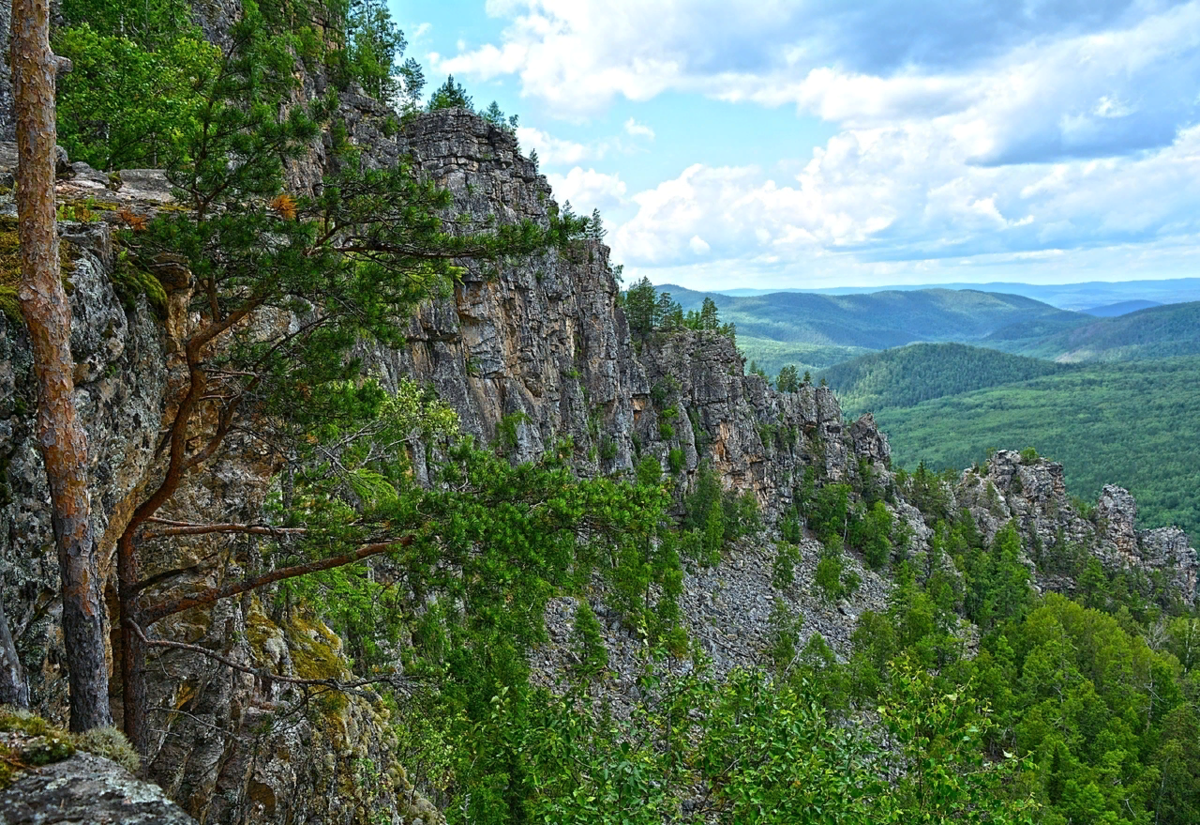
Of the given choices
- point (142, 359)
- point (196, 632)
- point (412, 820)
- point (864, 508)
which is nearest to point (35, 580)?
point (142, 359)

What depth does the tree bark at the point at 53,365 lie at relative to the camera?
6.12 meters

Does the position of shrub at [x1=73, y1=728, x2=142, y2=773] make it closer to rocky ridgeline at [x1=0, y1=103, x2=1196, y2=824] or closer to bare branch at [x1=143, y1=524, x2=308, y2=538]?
rocky ridgeline at [x1=0, y1=103, x2=1196, y2=824]

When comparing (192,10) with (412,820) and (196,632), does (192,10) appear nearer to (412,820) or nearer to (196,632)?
(196,632)

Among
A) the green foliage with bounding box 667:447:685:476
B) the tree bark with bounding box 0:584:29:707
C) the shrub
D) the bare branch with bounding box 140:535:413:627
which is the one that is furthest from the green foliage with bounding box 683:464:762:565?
the tree bark with bounding box 0:584:29:707

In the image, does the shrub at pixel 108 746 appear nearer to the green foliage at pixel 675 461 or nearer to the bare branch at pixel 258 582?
the bare branch at pixel 258 582

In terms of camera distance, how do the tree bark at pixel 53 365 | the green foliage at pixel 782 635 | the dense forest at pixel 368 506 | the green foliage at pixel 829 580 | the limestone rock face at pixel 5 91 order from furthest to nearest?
the green foliage at pixel 829 580, the green foliage at pixel 782 635, the limestone rock face at pixel 5 91, the dense forest at pixel 368 506, the tree bark at pixel 53 365

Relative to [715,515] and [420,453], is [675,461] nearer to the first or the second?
[715,515]

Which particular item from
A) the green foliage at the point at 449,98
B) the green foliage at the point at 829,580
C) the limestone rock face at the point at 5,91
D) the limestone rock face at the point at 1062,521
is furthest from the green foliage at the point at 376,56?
the limestone rock face at the point at 1062,521

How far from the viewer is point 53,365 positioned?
617cm

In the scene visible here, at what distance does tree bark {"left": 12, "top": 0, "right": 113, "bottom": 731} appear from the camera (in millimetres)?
6125

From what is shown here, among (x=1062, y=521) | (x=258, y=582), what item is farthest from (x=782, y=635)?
(x=1062, y=521)

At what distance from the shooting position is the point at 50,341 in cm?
615

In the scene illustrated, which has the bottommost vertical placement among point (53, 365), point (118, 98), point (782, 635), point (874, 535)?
point (874, 535)

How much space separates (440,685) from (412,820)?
253 inches
